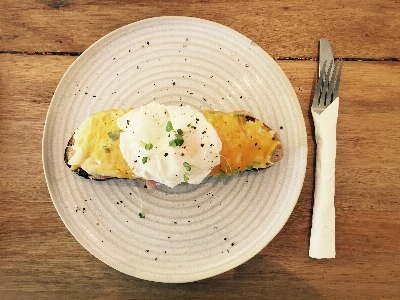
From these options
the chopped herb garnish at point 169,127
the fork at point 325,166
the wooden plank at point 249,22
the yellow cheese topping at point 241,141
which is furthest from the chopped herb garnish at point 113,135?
the fork at point 325,166

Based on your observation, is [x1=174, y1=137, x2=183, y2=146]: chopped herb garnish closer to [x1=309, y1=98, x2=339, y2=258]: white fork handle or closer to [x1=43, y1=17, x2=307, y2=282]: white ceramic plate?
[x1=43, y1=17, x2=307, y2=282]: white ceramic plate

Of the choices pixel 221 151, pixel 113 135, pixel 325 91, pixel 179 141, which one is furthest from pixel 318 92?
pixel 113 135

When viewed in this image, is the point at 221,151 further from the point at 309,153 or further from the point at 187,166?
the point at 309,153

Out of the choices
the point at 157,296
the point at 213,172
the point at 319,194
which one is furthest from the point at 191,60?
the point at 157,296

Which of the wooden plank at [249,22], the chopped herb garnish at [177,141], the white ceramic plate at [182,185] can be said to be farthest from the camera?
the wooden plank at [249,22]

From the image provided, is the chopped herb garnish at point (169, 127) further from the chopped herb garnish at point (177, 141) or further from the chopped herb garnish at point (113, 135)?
the chopped herb garnish at point (113, 135)

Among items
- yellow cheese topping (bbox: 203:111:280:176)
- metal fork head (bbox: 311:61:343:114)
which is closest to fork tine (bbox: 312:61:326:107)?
metal fork head (bbox: 311:61:343:114)

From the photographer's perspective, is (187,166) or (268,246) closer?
(187,166)
